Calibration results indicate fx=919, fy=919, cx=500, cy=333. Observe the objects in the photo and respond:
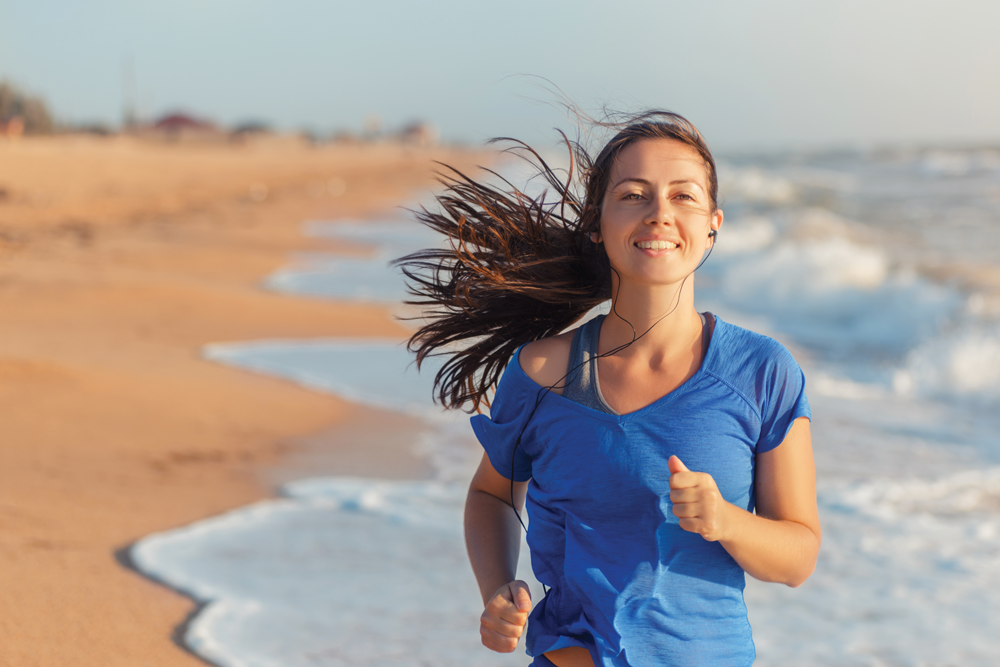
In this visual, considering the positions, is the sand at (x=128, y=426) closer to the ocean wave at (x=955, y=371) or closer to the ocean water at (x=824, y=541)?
the ocean water at (x=824, y=541)

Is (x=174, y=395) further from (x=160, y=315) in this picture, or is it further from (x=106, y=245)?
(x=106, y=245)

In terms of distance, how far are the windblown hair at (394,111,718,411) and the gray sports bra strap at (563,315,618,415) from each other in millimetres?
272

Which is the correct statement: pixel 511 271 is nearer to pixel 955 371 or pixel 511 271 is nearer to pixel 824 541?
pixel 824 541

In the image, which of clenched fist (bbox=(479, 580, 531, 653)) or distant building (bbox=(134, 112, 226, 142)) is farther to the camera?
distant building (bbox=(134, 112, 226, 142))

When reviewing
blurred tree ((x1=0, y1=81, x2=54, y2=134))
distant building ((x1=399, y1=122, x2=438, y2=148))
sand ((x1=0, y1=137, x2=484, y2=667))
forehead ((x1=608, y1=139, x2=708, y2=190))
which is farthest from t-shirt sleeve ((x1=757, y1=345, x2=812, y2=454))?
distant building ((x1=399, y1=122, x2=438, y2=148))

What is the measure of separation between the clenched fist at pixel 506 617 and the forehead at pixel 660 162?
2.73 feet

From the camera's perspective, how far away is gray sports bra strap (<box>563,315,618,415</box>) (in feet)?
5.84

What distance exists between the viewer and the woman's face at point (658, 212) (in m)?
1.79

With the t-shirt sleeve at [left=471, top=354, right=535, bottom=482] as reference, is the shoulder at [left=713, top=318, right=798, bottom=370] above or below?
above

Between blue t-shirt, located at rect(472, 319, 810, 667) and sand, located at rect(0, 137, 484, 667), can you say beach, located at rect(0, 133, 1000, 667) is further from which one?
blue t-shirt, located at rect(472, 319, 810, 667)

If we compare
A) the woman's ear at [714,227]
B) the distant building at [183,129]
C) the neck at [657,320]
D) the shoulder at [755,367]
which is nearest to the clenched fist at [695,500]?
the shoulder at [755,367]

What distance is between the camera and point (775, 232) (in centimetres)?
1923

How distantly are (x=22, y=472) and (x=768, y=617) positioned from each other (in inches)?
139

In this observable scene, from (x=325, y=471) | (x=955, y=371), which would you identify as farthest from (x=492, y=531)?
(x=955, y=371)
